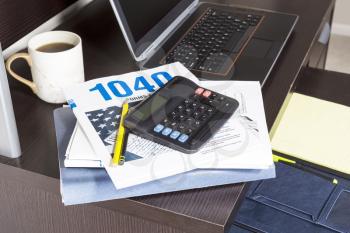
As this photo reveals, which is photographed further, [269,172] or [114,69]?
[114,69]

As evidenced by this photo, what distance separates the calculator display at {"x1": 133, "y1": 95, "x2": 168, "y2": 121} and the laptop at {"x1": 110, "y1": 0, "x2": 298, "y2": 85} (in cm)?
14

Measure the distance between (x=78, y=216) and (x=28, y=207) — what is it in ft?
0.29

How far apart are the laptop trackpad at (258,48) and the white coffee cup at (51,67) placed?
310 mm

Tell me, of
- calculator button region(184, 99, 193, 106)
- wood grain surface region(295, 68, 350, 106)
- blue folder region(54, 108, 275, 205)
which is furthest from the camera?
wood grain surface region(295, 68, 350, 106)

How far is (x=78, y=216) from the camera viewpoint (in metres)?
0.75

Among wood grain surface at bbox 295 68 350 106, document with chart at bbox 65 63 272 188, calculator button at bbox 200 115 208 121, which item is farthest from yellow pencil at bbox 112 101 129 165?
wood grain surface at bbox 295 68 350 106

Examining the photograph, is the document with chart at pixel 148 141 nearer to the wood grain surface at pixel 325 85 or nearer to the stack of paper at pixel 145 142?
the stack of paper at pixel 145 142

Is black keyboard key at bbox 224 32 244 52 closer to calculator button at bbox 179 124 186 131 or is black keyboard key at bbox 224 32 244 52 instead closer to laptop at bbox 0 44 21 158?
calculator button at bbox 179 124 186 131

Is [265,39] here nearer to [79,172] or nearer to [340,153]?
[340,153]

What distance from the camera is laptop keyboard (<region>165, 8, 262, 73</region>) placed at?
→ 2.93ft

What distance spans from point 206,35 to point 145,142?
36cm

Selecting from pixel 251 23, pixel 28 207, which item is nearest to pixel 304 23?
pixel 251 23

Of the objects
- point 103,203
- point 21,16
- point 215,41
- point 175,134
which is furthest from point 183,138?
point 21,16

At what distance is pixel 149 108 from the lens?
2.37 feet
